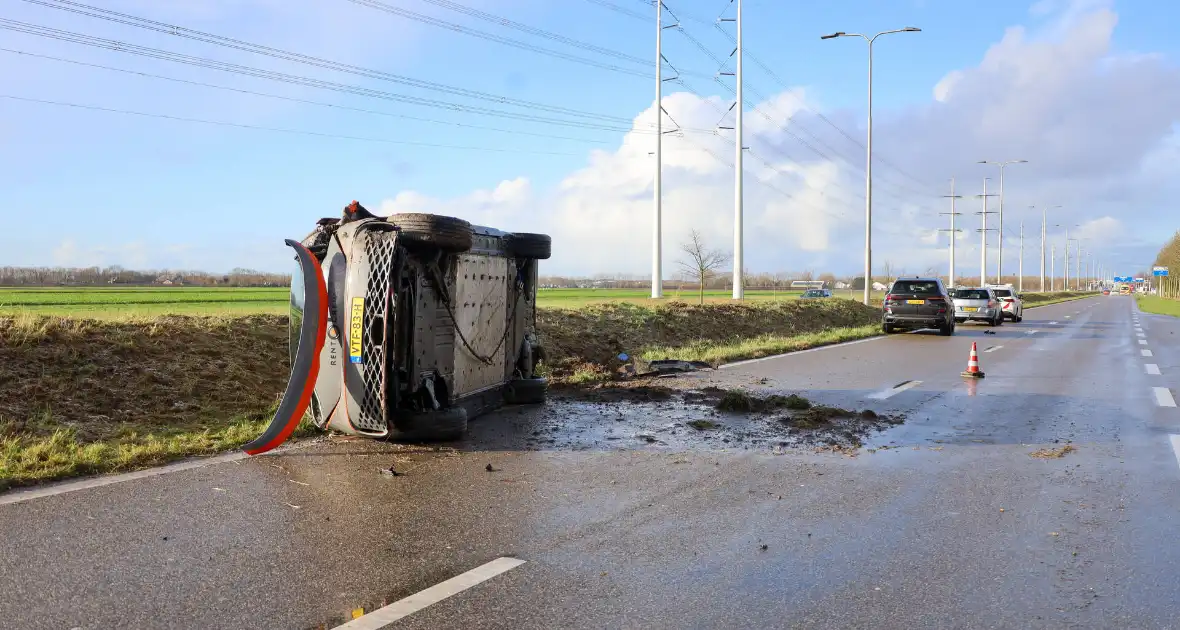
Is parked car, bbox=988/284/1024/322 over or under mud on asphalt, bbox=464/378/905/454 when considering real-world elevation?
over

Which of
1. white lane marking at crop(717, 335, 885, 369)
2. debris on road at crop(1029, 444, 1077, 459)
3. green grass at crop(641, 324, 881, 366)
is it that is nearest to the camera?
debris on road at crop(1029, 444, 1077, 459)

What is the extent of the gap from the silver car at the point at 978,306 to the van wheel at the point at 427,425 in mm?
28908

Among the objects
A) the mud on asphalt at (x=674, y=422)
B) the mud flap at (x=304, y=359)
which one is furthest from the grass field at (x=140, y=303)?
the mud on asphalt at (x=674, y=422)

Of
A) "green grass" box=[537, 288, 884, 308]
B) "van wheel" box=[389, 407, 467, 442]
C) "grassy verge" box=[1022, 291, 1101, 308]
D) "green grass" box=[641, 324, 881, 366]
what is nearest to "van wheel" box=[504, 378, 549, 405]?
"van wheel" box=[389, 407, 467, 442]

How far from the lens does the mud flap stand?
21.7ft

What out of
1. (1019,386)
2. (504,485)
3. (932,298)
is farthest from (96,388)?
(932,298)

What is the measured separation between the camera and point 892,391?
11.6 meters

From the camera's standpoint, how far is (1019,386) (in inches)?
492

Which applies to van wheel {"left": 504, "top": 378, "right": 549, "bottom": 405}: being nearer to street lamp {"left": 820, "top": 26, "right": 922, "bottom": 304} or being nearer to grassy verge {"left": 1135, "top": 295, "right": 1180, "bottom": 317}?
street lamp {"left": 820, "top": 26, "right": 922, "bottom": 304}

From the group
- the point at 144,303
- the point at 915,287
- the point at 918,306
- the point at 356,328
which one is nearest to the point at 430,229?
the point at 356,328

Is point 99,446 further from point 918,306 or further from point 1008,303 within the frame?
point 1008,303

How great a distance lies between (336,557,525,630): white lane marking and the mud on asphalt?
120 inches

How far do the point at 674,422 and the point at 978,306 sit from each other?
27.3 meters

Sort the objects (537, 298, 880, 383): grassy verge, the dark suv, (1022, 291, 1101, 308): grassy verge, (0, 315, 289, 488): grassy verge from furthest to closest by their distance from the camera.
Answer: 1. (1022, 291, 1101, 308): grassy verge
2. the dark suv
3. (537, 298, 880, 383): grassy verge
4. (0, 315, 289, 488): grassy verge
